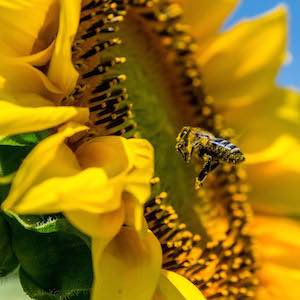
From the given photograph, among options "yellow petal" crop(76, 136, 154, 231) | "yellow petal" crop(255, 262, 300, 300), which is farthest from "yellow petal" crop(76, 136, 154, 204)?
"yellow petal" crop(255, 262, 300, 300)

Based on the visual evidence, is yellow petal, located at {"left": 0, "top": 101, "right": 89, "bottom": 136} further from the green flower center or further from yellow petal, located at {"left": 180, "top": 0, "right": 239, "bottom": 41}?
yellow petal, located at {"left": 180, "top": 0, "right": 239, "bottom": 41}

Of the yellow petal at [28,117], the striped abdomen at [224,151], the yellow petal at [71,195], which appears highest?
the yellow petal at [28,117]

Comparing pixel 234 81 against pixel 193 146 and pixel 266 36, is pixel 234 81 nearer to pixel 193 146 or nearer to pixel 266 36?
pixel 266 36

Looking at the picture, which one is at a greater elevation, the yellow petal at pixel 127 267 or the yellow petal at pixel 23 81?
the yellow petal at pixel 23 81

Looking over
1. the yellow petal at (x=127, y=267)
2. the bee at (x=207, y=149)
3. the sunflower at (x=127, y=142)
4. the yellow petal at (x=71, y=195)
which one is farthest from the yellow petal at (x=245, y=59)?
the yellow petal at (x=71, y=195)

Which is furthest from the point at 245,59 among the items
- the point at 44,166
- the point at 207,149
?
the point at 44,166

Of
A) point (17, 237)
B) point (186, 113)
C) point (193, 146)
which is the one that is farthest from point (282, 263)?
point (17, 237)

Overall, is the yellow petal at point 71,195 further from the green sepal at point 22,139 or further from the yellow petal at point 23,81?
the yellow petal at point 23,81
